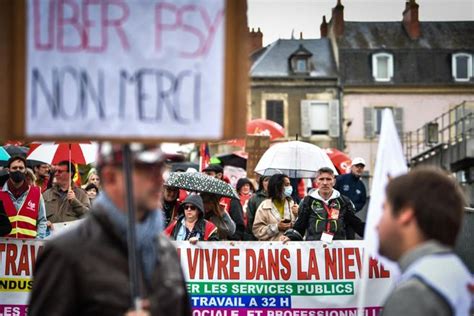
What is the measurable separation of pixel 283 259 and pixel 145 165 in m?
6.97

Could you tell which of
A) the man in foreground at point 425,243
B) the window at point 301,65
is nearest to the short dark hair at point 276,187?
the man in foreground at point 425,243

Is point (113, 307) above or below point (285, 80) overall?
below

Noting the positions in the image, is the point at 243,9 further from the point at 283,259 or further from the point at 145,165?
the point at 283,259

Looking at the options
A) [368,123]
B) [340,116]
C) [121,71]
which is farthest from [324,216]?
[368,123]

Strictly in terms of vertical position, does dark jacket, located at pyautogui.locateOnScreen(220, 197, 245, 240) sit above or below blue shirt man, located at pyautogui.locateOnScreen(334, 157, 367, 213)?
below

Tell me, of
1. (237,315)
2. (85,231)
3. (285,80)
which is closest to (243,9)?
(85,231)

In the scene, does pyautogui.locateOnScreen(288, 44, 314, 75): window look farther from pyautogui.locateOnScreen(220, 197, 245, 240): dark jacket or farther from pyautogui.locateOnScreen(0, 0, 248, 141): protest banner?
pyautogui.locateOnScreen(0, 0, 248, 141): protest banner

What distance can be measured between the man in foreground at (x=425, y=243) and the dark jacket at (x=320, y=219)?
7.20 meters

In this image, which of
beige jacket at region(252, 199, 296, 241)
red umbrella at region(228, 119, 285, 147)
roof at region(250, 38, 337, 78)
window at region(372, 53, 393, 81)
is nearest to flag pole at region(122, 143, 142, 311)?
beige jacket at region(252, 199, 296, 241)

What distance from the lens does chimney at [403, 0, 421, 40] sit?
204 ft

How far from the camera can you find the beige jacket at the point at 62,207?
40.8 ft

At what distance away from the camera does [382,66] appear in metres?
60.8

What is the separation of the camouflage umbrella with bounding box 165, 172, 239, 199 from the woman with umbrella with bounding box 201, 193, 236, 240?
75mm

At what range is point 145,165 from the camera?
4184 millimetres
